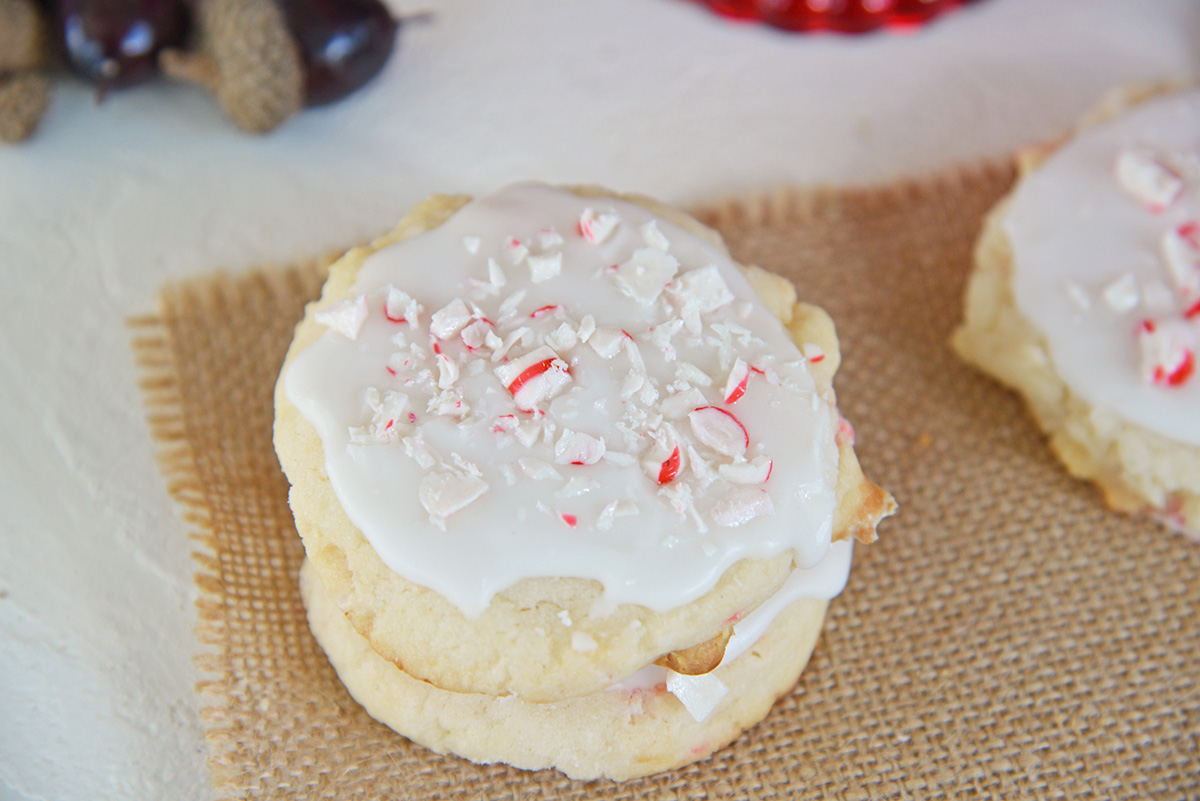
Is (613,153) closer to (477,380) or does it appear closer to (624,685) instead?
(477,380)

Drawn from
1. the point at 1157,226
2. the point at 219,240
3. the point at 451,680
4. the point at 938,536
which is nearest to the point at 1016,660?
the point at 938,536

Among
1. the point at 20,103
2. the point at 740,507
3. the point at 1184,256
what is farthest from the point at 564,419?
the point at 20,103

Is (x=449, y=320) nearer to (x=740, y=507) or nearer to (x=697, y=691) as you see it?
(x=740, y=507)

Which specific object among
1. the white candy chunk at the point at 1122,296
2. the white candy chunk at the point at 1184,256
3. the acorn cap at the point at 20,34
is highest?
the acorn cap at the point at 20,34

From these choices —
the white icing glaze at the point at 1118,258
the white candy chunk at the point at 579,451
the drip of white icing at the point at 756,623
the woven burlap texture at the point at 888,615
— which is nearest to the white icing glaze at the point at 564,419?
the white candy chunk at the point at 579,451

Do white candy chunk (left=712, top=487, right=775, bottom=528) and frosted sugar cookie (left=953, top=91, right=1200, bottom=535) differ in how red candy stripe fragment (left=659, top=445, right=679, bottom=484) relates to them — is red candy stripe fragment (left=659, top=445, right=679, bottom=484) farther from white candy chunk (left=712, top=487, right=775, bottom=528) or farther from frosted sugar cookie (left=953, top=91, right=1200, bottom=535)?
frosted sugar cookie (left=953, top=91, right=1200, bottom=535)

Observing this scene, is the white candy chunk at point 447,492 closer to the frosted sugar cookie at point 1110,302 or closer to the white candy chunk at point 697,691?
the white candy chunk at point 697,691

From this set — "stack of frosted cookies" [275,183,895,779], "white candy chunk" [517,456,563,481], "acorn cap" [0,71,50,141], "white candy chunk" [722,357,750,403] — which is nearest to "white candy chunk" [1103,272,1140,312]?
"stack of frosted cookies" [275,183,895,779]
